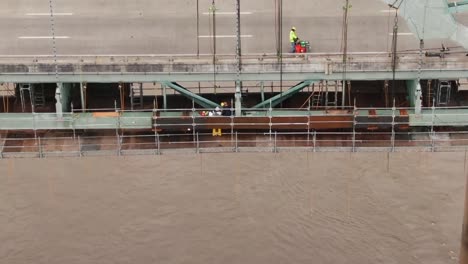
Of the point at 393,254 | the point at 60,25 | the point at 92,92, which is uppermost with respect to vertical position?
the point at 60,25

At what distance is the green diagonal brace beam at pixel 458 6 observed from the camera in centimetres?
4628

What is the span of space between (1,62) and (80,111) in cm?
449

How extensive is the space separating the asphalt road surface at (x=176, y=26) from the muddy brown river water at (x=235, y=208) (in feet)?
22.8

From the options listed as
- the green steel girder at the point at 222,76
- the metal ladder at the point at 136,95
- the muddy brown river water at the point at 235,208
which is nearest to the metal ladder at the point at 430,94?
the green steel girder at the point at 222,76

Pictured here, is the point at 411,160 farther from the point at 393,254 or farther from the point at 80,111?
the point at 80,111

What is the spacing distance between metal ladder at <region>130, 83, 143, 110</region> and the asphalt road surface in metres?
1.81

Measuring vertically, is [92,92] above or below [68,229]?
above

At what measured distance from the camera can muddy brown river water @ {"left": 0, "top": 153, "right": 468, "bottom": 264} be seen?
3788 centimetres

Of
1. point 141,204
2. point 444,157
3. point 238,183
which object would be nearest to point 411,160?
point 444,157

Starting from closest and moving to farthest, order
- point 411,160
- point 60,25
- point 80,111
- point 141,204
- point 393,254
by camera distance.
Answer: point 393,254
point 141,204
point 411,160
point 80,111
point 60,25

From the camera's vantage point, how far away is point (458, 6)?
4631 cm

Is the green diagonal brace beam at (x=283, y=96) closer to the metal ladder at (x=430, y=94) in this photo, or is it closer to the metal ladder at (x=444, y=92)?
the metal ladder at (x=430, y=94)

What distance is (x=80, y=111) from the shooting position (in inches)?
1850

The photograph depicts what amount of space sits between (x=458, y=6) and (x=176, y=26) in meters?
14.6
